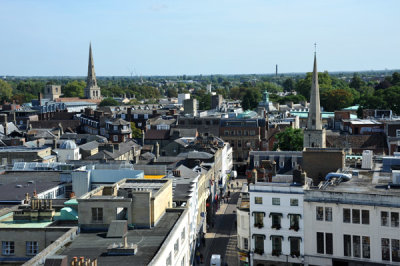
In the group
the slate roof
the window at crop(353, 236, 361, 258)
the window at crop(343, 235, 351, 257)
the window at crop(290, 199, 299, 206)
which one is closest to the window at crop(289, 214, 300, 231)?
the window at crop(290, 199, 299, 206)

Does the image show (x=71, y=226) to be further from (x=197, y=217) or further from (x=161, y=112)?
(x=161, y=112)

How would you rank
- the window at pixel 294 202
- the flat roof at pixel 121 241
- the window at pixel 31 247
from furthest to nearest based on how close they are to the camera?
the window at pixel 294 202 → the window at pixel 31 247 → the flat roof at pixel 121 241

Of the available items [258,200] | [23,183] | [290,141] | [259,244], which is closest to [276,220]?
[258,200]

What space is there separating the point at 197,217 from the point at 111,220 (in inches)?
976

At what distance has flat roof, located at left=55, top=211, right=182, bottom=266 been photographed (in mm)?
30609

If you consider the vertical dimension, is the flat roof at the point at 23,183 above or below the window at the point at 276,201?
above

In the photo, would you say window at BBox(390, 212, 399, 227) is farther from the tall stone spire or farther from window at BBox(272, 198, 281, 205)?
the tall stone spire

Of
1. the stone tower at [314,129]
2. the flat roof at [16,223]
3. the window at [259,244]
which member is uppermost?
the stone tower at [314,129]

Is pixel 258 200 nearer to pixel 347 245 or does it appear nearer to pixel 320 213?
pixel 320 213

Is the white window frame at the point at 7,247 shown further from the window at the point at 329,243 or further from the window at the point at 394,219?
the window at the point at 394,219

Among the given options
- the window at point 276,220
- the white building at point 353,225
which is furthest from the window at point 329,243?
the window at point 276,220

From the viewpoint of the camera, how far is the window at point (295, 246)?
153ft

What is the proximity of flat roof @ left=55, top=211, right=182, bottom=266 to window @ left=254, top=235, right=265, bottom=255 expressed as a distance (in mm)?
12233

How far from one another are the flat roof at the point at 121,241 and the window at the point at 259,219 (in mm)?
11914
